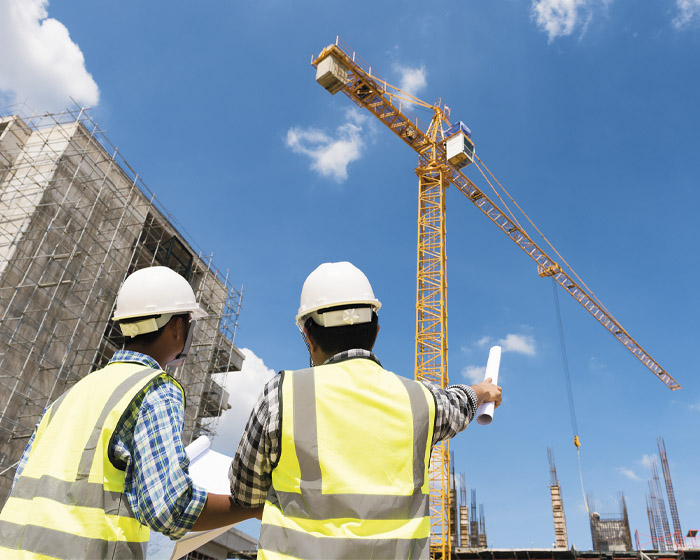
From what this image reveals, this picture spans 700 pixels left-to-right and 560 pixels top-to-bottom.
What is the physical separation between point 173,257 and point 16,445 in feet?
30.6

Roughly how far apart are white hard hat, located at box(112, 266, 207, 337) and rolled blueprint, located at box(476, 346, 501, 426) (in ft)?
3.89

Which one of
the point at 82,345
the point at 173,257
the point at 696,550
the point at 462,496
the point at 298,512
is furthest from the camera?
the point at 462,496

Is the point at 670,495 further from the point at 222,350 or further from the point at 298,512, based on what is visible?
the point at 298,512

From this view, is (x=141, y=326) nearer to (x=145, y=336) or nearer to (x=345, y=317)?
(x=145, y=336)

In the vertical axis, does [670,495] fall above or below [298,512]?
above

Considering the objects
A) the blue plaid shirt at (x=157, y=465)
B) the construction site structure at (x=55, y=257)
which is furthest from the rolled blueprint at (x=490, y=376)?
the construction site structure at (x=55, y=257)

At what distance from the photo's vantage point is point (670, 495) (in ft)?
99.8

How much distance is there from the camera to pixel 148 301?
7.09 feet

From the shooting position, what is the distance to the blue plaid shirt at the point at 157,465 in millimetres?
1643

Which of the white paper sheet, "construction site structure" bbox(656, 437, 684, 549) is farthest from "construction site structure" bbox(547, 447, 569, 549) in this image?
the white paper sheet

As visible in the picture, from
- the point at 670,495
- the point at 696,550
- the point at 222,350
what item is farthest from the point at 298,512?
the point at 670,495

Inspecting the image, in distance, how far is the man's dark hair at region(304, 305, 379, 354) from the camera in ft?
5.87

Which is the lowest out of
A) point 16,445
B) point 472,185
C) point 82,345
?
point 16,445

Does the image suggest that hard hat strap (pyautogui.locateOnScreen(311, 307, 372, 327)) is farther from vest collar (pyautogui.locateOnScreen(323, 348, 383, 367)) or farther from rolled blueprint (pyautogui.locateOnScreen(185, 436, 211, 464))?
rolled blueprint (pyautogui.locateOnScreen(185, 436, 211, 464))
